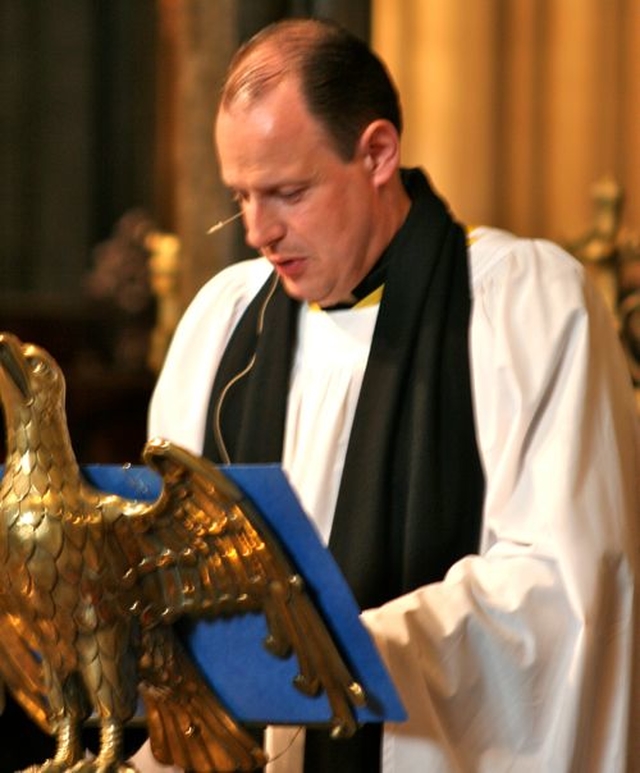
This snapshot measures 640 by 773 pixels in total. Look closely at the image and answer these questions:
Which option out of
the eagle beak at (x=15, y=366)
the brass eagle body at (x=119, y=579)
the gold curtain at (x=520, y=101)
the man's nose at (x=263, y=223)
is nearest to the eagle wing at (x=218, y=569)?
the brass eagle body at (x=119, y=579)

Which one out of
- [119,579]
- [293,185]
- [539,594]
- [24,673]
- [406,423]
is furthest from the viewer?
[406,423]

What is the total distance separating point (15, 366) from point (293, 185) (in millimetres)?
770

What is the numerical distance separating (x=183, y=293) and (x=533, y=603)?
12.0 ft

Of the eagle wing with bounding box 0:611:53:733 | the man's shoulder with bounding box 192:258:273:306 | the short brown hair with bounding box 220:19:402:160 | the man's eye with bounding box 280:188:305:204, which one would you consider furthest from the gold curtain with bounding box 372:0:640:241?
the eagle wing with bounding box 0:611:53:733

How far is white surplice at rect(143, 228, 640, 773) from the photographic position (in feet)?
8.95

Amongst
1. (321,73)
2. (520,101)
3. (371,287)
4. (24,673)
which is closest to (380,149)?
(321,73)

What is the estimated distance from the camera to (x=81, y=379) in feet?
23.8

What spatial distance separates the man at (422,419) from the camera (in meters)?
2.76

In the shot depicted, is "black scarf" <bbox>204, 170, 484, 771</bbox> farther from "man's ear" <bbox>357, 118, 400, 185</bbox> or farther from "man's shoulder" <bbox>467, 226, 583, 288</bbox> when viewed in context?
"man's ear" <bbox>357, 118, 400, 185</bbox>

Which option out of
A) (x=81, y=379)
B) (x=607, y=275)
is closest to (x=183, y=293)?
(x=81, y=379)

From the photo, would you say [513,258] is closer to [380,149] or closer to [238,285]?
[380,149]

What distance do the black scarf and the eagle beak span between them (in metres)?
Answer: 0.80

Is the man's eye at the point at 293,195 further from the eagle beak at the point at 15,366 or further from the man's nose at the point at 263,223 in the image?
the eagle beak at the point at 15,366

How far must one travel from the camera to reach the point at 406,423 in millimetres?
3133
